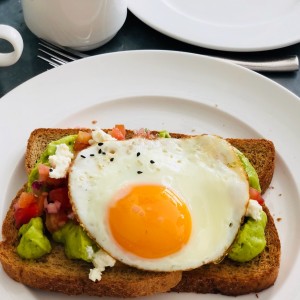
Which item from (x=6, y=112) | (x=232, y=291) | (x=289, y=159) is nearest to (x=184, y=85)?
(x=289, y=159)

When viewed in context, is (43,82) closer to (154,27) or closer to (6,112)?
(6,112)

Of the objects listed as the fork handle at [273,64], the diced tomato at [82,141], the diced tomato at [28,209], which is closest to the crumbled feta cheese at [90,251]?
the diced tomato at [28,209]

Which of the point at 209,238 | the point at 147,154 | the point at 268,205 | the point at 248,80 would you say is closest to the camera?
the point at 209,238

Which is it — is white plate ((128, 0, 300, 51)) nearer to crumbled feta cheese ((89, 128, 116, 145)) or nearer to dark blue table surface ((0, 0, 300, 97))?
dark blue table surface ((0, 0, 300, 97))

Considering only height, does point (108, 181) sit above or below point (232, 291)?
above

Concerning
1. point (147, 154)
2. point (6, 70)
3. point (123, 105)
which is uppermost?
point (147, 154)

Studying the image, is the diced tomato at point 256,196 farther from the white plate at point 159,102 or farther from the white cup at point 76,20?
the white cup at point 76,20

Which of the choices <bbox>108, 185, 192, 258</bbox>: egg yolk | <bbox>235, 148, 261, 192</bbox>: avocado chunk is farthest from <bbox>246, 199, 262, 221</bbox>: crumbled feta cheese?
<bbox>108, 185, 192, 258</bbox>: egg yolk
